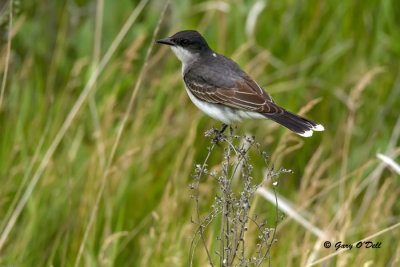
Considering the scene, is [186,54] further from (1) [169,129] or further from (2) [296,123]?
(2) [296,123]

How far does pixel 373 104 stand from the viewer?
18.2ft

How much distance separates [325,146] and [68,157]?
6.68ft

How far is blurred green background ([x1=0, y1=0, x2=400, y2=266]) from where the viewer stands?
419 centimetres

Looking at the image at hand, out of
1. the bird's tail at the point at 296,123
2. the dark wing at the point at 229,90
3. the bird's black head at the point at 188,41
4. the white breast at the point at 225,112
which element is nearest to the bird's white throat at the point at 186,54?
the bird's black head at the point at 188,41

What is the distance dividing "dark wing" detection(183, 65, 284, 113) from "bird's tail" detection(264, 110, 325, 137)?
55 mm

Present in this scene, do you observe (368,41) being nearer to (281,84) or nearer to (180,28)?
(281,84)

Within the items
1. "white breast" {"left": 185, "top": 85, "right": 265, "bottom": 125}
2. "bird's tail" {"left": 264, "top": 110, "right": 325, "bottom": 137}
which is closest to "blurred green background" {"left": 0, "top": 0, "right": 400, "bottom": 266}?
"bird's tail" {"left": 264, "top": 110, "right": 325, "bottom": 137}

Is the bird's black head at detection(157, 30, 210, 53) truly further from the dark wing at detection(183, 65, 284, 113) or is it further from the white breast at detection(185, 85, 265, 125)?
the white breast at detection(185, 85, 265, 125)

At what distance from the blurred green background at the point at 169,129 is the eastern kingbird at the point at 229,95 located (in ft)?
0.55

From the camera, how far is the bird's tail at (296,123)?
12.2 feet

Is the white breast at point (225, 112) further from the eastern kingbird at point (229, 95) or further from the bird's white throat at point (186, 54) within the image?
the bird's white throat at point (186, 54)

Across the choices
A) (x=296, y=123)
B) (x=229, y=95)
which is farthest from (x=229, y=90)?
(x=296, y=123)

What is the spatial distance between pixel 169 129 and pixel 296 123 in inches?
66.5

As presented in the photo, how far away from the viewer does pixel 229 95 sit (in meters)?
4.16
